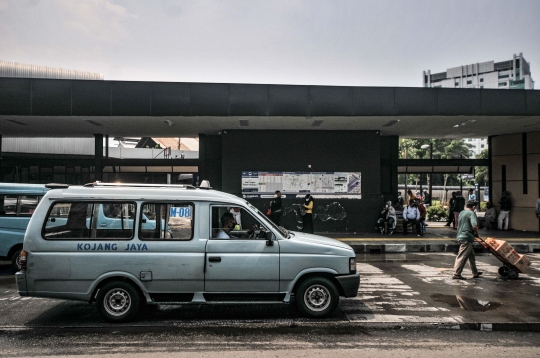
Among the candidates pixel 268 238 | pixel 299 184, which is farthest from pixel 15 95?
Answer: pixel 268 238

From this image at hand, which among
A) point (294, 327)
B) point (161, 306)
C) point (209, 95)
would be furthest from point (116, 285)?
point (209, 95)

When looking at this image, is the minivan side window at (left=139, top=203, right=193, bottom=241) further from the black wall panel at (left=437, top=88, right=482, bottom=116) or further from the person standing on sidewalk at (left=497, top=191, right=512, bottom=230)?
the person standing on sidewalk at (left=497, top=191, right=512, bottom=230)

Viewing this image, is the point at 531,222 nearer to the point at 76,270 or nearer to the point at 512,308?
the point at 512,308

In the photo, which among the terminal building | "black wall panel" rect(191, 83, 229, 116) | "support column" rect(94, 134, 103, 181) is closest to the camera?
the terminal building

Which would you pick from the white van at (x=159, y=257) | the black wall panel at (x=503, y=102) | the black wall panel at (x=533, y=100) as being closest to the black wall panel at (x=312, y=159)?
the black wall panel at (x=503, y=102)

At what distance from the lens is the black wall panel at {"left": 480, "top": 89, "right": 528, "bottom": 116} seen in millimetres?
14180

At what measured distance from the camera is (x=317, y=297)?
6379 mm

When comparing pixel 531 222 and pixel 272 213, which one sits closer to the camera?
pixel 272 213

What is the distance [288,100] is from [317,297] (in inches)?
347

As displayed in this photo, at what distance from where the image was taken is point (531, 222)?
59.5 ft

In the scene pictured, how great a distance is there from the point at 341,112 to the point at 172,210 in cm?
914

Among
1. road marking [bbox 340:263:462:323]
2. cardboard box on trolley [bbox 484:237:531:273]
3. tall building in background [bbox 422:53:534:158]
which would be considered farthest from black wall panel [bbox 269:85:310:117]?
tall building in background [bbox 422:53:534:158]

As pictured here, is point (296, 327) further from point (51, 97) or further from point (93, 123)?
point (93, 123)

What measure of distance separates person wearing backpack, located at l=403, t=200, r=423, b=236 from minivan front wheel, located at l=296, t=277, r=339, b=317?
37.6 feet
